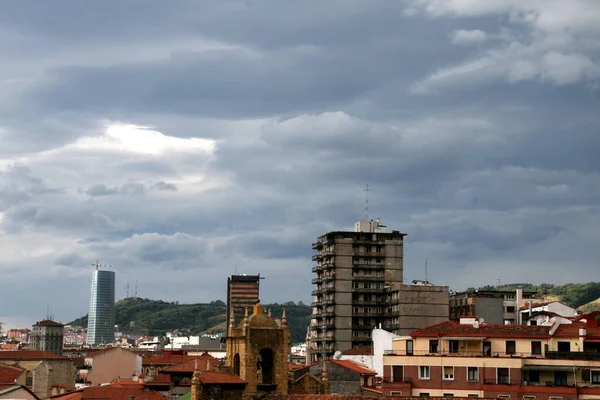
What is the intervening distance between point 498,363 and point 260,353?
19.2 metres

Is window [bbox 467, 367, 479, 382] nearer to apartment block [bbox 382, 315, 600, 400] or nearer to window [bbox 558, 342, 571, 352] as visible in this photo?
apartment block [bbox 382, 315, 600, 400]

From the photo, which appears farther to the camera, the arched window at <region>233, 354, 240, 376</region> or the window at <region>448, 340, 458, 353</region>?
the window at <region>448, 340, 458, 353</region>

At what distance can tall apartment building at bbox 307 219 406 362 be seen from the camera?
156875 millimetres

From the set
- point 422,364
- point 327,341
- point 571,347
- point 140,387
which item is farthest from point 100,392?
point 327,341

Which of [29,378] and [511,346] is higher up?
[511,346]

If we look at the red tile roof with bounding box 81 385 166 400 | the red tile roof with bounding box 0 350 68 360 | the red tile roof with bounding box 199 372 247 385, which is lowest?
the red tile roof with bounding box 81 385 166 400

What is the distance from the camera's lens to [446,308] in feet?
494

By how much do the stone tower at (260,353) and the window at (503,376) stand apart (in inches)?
686

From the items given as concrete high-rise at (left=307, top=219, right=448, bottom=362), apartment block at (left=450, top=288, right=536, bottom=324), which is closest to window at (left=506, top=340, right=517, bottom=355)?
concrete high-rise at (left=307, top=219, right=448, bottom=362)

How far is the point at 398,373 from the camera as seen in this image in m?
77.8

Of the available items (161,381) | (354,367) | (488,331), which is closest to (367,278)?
(354,367)

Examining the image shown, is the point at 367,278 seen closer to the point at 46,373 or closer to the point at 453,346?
the point at 46,373

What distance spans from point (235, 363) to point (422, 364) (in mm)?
17560

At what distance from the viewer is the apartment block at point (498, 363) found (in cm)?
7325
